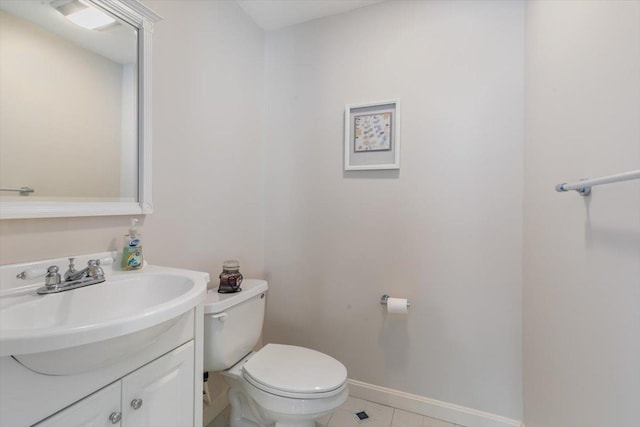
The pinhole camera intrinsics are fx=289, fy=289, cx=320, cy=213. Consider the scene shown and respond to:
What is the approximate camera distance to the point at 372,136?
166 cm

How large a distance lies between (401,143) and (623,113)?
38.6 inches

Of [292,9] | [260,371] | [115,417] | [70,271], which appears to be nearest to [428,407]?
[260,371]

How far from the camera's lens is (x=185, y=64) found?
1.36 metres

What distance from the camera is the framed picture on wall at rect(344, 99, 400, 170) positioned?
162 centimetres

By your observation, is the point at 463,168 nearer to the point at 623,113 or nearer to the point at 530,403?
the point at 623,113

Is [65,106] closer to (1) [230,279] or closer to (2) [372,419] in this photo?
(1) [230,279]

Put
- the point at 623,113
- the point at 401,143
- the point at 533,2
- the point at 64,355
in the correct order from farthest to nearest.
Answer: the point at 401,143, the point at 533,2, the point at 623,113, the point at 64,355

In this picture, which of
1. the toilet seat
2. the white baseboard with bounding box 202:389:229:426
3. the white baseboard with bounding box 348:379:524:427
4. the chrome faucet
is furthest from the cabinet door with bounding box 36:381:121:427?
the white baseboard with bounding box 348:379:524:427

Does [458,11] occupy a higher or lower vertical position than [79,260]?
higher

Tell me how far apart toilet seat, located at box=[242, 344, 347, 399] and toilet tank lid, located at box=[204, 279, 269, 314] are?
0.94 feet

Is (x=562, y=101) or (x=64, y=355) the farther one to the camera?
(x=562, y=101)

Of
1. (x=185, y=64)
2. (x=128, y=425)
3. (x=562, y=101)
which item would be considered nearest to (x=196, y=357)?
(x=128, y=425)

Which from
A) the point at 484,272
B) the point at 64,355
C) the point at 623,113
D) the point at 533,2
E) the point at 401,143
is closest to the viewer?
the point at 64,355

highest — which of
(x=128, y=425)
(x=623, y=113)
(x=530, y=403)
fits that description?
(x=623, y=113)
